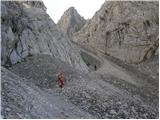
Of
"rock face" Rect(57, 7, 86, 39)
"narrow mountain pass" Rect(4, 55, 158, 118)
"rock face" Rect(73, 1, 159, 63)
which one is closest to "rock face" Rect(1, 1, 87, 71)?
"narrow mountain pass" Rect(4, 55, 158, 118)

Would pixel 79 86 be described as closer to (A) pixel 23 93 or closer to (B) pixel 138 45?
(A) pixel 23 93

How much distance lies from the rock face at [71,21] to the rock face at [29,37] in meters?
34.9

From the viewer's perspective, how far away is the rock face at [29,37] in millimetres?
38719

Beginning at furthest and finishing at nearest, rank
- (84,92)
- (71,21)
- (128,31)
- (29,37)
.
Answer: (71,21) → (128,31) → (29,37) → (84,92)

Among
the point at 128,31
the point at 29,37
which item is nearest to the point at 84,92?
the point at 29,37

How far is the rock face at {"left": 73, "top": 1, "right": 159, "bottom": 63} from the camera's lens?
66.3 m

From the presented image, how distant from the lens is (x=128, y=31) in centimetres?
6681

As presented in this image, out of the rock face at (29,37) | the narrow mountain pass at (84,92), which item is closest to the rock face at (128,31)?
the rock face at (29,37)

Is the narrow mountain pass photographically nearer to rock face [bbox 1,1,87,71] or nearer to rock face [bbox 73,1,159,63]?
rock face [bbox 1,1,87,71]

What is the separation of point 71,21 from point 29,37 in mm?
43293

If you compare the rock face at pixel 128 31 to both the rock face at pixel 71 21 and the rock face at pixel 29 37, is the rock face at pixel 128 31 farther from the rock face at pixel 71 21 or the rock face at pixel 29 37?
the rock face at pixel 29 37

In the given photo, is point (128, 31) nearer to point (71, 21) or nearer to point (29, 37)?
point (71, 21)

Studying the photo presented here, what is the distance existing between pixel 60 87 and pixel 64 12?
57174mm

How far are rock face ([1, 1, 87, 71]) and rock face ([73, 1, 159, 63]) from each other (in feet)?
63.2
